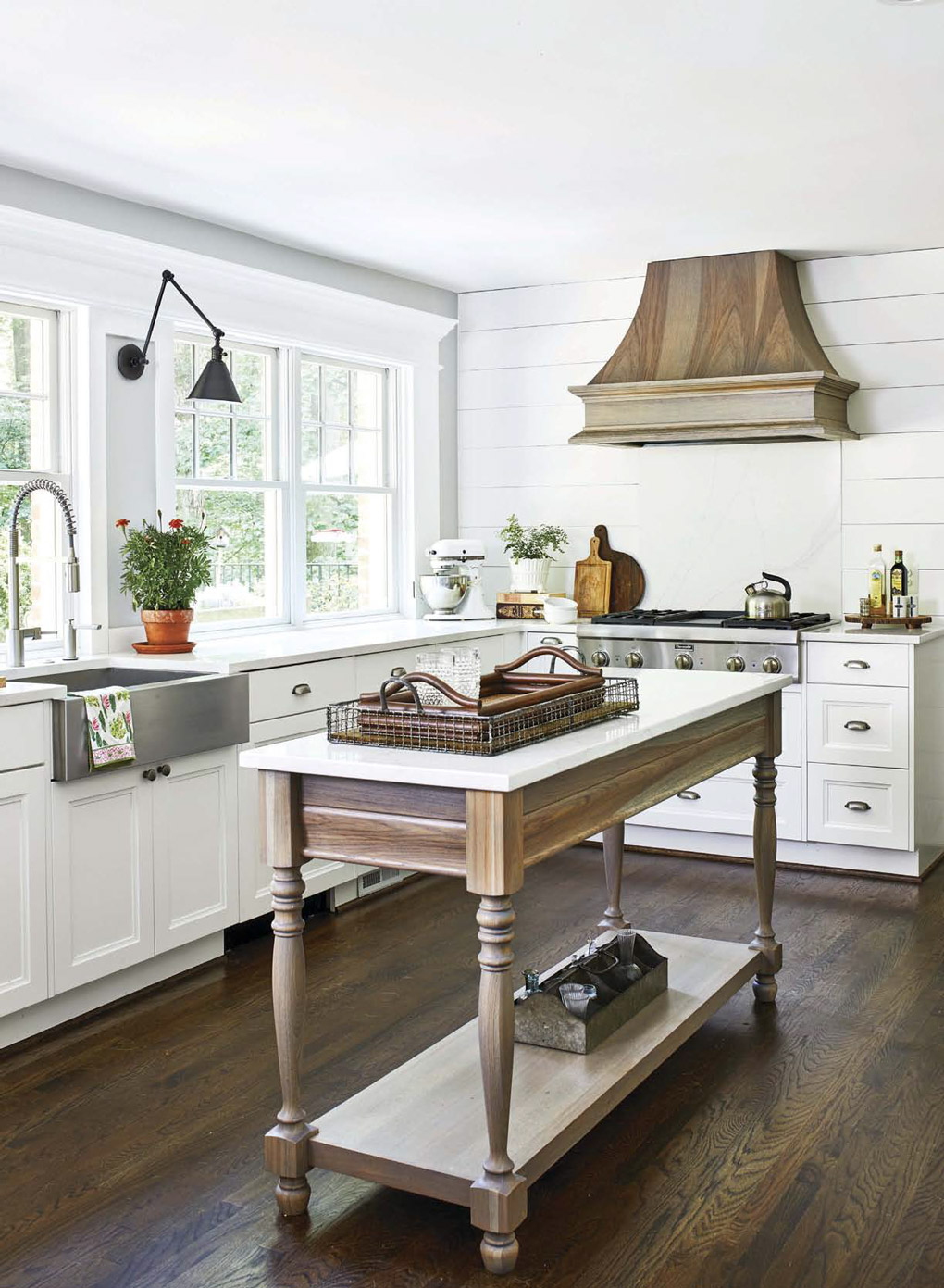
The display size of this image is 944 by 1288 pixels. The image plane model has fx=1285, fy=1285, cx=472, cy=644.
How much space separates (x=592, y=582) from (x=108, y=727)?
298cm

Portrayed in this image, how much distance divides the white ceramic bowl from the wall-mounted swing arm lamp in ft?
5.98

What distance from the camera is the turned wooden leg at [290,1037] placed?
2.47 metres

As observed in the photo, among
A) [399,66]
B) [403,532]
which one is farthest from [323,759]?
[403,532]

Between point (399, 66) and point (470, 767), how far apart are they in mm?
1860

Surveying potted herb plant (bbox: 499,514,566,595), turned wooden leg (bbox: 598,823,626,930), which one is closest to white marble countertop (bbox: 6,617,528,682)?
potted herb plant (bbox: 499,514,566,595)

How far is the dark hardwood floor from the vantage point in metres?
2.34

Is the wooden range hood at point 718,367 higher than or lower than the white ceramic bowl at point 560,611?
higher

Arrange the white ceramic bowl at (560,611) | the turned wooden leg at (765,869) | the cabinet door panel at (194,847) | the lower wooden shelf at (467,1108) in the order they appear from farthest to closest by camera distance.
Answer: the white ceramic bowl at (560,611)
the cabinet door panel at (194,847)
the turned wooden leg at (765,869)
the lower wooden shelf at (467,1108)

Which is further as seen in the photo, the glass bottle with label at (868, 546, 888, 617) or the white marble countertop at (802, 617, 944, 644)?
the glass bottle with label at (868, 546, 888, 617)

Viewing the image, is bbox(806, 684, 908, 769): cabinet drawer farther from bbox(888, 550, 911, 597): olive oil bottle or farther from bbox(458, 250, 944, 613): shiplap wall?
bbox(458, 250, 944, 613): shiplap wall

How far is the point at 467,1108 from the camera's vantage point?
2631 millimetres

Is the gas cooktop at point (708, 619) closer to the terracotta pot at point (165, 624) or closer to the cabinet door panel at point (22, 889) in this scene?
the terracotta pot at point (165, 624)

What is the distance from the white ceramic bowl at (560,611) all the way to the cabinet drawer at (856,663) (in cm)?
108

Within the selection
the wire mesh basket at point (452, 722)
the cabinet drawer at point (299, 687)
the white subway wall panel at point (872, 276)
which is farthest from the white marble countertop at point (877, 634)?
the wire mesh basket at point (452, 722)
